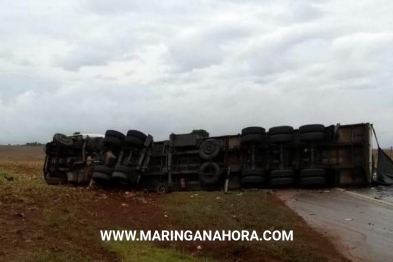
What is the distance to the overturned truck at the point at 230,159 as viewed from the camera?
1398 centimetres

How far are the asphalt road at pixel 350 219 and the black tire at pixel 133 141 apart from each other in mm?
4833

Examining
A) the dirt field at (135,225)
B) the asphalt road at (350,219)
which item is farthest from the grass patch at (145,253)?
the asphalt road at (350,219)

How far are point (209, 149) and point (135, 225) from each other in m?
6.91

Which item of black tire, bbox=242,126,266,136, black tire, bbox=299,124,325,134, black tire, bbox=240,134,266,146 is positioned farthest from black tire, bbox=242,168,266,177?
black tire, bbox=299,124,325,134

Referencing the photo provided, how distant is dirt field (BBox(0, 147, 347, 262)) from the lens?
6.54m

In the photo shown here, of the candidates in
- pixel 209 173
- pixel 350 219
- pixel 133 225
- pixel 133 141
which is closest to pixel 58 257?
pixel 133 225

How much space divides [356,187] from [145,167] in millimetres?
6339

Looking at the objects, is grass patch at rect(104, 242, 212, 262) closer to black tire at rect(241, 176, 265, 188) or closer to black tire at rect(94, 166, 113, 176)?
black tire at rect(241, 176, 265, 188)

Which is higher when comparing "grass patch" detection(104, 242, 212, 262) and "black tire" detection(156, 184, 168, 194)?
"black tire" detection(156, 184, 168, 194)

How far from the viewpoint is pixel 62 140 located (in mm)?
16688

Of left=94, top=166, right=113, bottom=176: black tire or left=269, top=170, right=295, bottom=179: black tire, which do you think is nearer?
left=269, top=170, right=295, bottom=179: black tire

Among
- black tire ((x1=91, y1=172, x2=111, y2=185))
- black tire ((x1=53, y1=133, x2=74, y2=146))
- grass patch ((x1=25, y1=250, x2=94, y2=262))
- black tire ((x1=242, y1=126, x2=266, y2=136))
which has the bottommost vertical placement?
grass patch ((x1=25, y1=250, x2=94, y2=262))

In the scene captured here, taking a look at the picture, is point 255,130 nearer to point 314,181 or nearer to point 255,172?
point 255,172

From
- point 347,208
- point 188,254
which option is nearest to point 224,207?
point 347,208
